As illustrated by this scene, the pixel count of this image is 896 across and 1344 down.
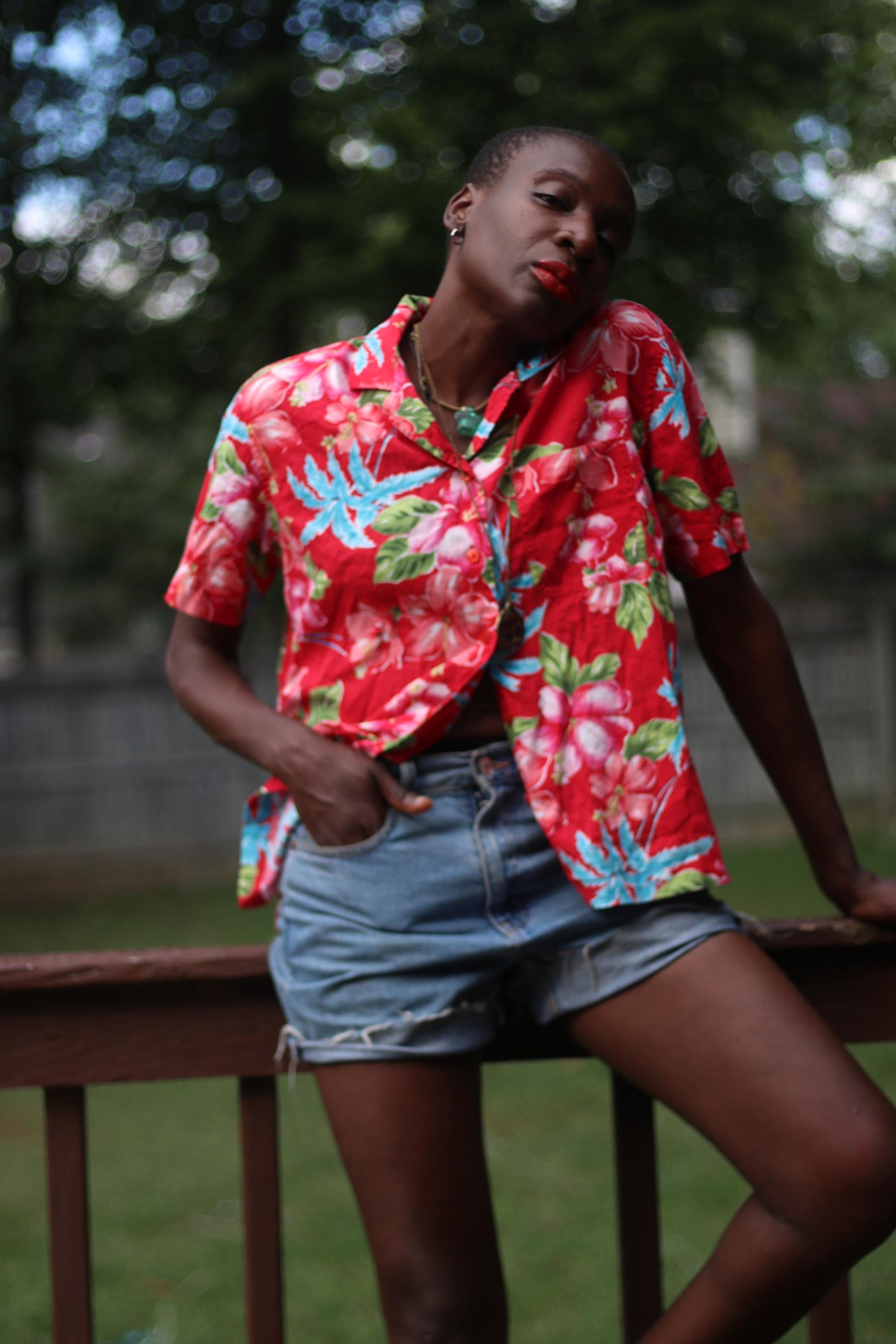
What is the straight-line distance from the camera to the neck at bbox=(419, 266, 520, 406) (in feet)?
5.34

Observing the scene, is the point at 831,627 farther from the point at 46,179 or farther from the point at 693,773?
the point at 693,773

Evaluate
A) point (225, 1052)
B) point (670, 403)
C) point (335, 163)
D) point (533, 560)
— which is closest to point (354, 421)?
point (533, 560)

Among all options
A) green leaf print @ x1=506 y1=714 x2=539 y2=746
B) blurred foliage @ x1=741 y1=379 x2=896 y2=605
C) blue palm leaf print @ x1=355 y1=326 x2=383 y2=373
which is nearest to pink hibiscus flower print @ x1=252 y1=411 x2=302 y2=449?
blue palm leaf print @ x1=355 y1=326 x2=383 y2=373

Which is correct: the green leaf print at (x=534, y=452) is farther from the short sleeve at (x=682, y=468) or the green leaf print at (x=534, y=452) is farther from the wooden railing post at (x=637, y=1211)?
the wooden railing post at (x=637, y=1211)

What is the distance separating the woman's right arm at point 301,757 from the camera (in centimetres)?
155

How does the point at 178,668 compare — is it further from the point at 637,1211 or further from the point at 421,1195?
the point at 637,1211

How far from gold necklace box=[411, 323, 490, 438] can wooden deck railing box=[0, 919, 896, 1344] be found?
715mm

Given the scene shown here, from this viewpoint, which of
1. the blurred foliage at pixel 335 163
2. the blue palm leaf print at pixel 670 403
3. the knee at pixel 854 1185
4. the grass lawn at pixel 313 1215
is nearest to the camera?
the knee at pixel 854 1185

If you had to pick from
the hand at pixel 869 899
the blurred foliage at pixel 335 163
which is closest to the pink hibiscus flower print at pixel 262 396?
the hand at pixel 869 899

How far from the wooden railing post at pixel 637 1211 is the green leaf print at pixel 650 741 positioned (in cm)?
46

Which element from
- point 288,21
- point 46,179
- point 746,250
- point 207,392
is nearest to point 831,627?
point 746,250

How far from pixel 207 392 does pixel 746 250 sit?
3964 mm

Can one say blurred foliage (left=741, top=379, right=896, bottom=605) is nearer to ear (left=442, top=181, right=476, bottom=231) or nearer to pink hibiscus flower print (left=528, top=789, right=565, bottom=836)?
ear (left=442, top=181, right=476, bottom=231)

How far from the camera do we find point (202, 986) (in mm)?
1768
